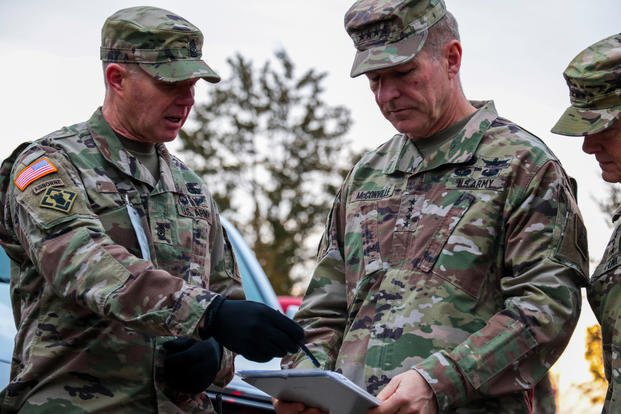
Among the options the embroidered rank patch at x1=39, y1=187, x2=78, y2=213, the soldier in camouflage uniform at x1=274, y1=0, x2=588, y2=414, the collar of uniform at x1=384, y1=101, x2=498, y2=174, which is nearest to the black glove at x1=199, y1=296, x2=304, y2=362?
the soldier in camouflage uniform at x1=274, y1=0, x2=588, y2=414

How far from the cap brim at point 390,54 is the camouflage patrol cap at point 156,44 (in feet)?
1.93

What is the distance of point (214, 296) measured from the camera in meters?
3.79

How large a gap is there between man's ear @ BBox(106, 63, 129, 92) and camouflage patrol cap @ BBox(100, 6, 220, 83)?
0.08ft

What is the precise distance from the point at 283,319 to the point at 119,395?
693 mm

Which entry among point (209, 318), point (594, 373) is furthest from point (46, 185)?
point (594, 373)

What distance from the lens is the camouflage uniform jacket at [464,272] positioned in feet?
11.9

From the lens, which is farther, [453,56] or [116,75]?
[116,75]

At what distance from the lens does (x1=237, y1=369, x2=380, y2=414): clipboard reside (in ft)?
11.2

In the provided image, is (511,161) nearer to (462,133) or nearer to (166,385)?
(462,133)

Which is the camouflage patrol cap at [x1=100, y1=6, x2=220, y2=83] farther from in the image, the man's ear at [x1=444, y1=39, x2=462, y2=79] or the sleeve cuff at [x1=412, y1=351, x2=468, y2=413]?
the sleeve cuff at [x1=412, y1=351, x2=468, y2=413]

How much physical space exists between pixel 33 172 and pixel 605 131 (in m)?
1.85

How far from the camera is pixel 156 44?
4266mm

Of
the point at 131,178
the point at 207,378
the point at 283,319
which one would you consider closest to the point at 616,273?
the point at 283,319

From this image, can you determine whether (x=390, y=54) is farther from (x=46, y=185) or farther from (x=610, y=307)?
(x=46, y=185)
